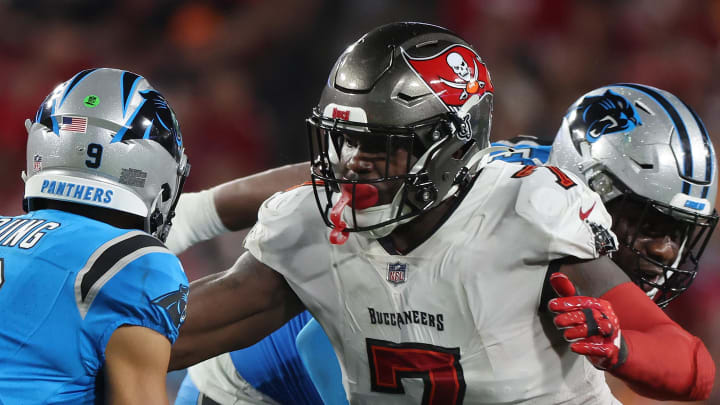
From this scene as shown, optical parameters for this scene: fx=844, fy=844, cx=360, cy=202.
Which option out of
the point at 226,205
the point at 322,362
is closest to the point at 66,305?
the point at 322,362

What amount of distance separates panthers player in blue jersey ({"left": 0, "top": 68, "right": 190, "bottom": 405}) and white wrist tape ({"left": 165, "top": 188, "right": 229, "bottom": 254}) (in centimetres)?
88

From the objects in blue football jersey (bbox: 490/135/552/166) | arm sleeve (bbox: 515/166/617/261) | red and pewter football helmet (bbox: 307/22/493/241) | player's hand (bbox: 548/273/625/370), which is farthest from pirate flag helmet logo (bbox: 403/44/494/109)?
blue football jersey (bbox: 490/135/552/166)

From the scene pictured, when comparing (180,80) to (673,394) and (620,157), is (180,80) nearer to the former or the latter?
(620,157)

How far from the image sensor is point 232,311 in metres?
2.11

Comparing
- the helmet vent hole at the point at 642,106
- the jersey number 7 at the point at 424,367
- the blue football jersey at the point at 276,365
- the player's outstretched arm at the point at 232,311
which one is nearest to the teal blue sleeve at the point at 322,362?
the blue football jersey at the point at 276,365

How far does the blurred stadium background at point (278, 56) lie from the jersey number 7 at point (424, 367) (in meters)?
2.65

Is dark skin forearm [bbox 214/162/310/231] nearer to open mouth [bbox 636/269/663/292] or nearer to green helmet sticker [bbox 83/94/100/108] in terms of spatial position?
green helmet sticker [bbox 83/94/100/108]

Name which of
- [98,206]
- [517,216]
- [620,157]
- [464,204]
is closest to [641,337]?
[517,216]

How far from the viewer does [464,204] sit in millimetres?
2012

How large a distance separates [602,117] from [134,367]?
5.38 ft

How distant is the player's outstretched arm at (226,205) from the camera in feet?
9.29

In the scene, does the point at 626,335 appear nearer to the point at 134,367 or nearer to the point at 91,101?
the point at 134,367

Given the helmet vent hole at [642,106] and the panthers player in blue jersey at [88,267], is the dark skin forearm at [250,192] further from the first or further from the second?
the helmet vent hole at [642,106]

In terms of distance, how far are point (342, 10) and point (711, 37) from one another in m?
2.18
